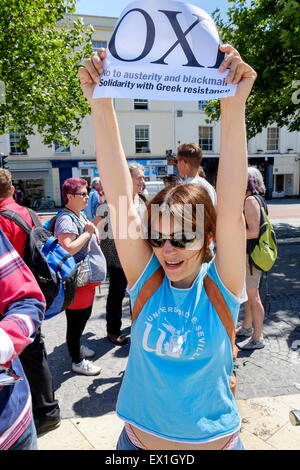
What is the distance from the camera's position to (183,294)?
1.40 metres

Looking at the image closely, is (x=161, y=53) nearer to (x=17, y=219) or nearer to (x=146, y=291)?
(x=146, y=291)

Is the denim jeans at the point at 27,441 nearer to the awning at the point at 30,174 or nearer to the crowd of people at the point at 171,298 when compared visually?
the crowd of people at the point at 171,298

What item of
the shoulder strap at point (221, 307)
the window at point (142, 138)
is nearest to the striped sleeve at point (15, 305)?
the shoulder strap at point (221, 307)

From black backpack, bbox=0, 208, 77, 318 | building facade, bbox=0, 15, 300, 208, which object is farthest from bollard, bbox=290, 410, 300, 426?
building facade, bbox=0, 15, 300, 208

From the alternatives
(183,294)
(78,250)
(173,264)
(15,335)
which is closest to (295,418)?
(183,294)

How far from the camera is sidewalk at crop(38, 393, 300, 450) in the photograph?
8.48 ft

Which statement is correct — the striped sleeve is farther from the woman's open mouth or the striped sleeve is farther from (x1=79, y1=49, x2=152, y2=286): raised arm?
the woman's open mouth

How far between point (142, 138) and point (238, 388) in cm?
2505

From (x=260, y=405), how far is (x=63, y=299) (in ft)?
6.46

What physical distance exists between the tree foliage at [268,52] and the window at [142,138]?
640 inches

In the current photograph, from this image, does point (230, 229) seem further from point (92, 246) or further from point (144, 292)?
point (92, 246)

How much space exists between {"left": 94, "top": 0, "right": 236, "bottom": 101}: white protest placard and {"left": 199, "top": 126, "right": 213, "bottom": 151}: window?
26982 mm

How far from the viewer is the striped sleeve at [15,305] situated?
→ 1.33m
